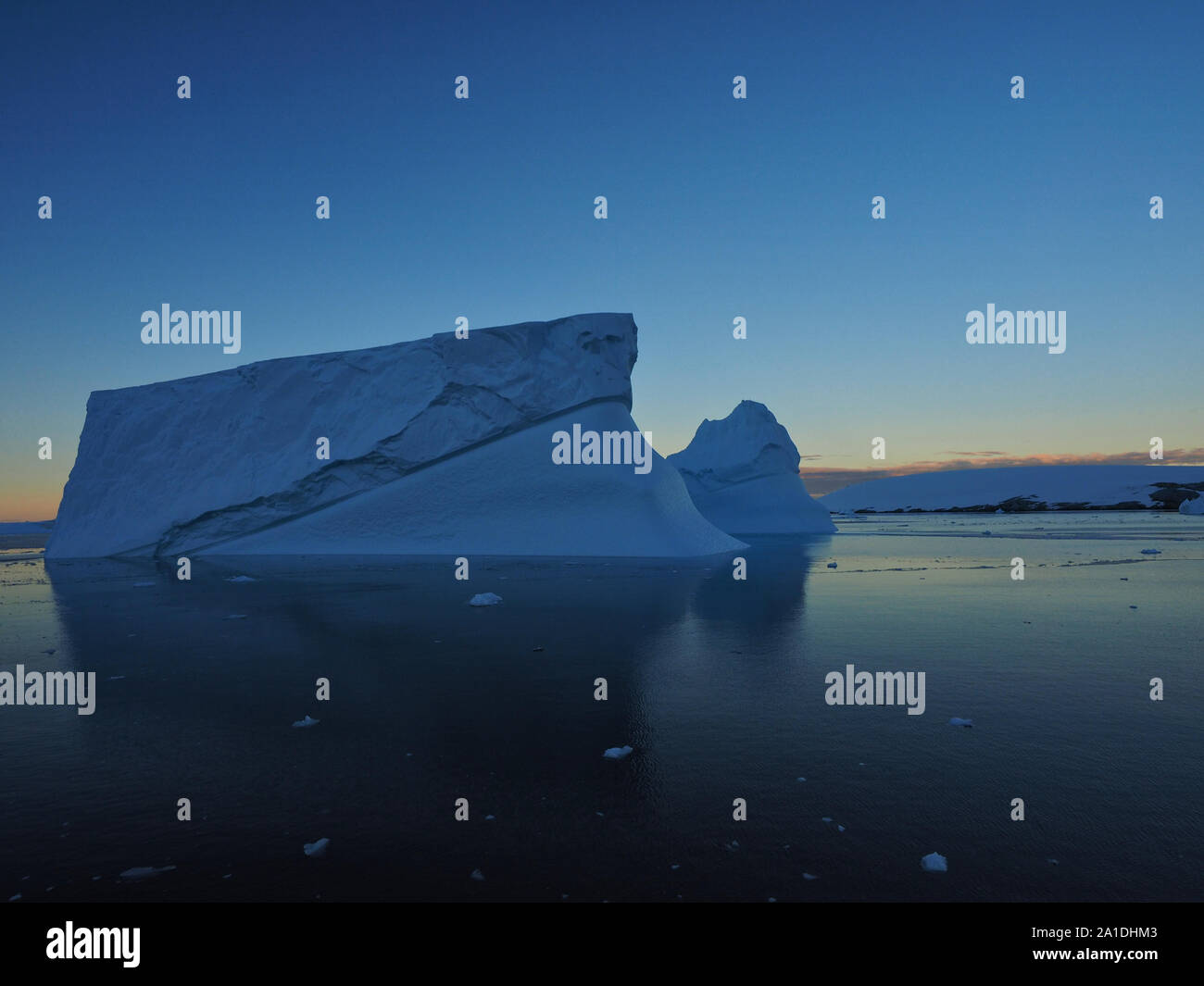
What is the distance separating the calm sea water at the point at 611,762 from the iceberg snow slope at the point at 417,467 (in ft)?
38.7

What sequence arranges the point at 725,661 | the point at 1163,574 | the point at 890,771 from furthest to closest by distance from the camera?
the point at 1163,574, the point at 725,661, the point at 890,771

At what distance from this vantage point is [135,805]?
9.02 feet

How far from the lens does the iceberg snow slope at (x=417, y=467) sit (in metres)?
19.2

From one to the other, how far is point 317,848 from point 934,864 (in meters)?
2.08

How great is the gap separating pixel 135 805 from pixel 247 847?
0.77 metres

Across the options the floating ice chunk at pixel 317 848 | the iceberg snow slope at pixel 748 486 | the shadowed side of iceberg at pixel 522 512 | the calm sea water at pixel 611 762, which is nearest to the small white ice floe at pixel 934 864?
the calm sea water at pixel 611 762

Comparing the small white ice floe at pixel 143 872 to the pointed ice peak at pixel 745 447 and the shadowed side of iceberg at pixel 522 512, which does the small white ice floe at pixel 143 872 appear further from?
the pointed ice peak at pixel 745 447

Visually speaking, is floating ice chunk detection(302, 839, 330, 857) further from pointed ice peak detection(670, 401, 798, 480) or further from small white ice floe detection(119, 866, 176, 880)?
pointed ice peak detection(670, 401, 798, 480)

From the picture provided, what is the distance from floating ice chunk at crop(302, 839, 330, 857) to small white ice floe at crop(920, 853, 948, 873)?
201cm

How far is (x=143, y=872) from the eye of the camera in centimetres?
220

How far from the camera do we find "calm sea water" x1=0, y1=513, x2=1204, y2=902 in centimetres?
215
